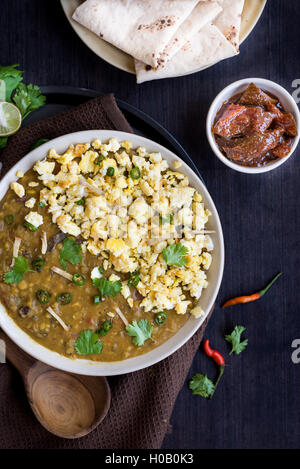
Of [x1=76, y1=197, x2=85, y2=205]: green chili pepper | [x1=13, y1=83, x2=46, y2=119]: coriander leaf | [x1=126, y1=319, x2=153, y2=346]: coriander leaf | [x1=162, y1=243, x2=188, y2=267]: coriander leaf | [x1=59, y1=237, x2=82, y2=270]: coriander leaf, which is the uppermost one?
[x1=13, y1=83, x2=46, y2=119]: coriander leaf

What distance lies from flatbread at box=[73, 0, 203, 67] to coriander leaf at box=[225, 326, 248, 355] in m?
2.04

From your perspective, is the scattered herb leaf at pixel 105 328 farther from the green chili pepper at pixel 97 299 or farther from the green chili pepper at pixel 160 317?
the green chili pepper at pixel 160 317

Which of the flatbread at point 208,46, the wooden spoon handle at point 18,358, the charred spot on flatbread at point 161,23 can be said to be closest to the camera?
the charred spot on flatbread at point 161,23

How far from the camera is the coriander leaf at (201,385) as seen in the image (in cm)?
370

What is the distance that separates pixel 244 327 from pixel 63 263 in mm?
1537

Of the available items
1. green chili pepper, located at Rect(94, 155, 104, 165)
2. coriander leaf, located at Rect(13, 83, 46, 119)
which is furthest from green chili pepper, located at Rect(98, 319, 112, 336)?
coriander leaf, located at Rect(13, 83, 46, 119)

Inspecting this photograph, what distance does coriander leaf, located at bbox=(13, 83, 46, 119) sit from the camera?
3.45 meters

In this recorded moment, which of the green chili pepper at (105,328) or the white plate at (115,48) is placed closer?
the green chili pepper at (105,328)

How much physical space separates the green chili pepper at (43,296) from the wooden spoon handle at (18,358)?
48 cm

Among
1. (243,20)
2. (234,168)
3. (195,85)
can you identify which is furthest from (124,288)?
(243,20)

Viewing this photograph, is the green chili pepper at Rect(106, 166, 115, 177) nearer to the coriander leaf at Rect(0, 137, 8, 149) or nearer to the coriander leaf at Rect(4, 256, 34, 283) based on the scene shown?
the coriander leaf at Rect(4, 256, 34, 283)

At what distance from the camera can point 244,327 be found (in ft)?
12.3

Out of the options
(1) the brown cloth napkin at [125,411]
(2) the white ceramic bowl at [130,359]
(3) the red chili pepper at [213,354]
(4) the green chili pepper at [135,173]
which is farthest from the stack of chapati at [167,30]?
(3) the red chili pepper at [213,354]

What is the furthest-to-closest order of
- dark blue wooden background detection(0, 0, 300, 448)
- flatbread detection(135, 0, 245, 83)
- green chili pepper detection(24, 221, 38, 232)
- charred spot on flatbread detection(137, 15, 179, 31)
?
dark blue wooden background detection(0, 0, 300, 448) → flatbread detection(135, 0, 245, 83) → charred spot on flatbread detection(137, 15, 179, 31) → green chili pepper detection(24, 221, 38, 232)
